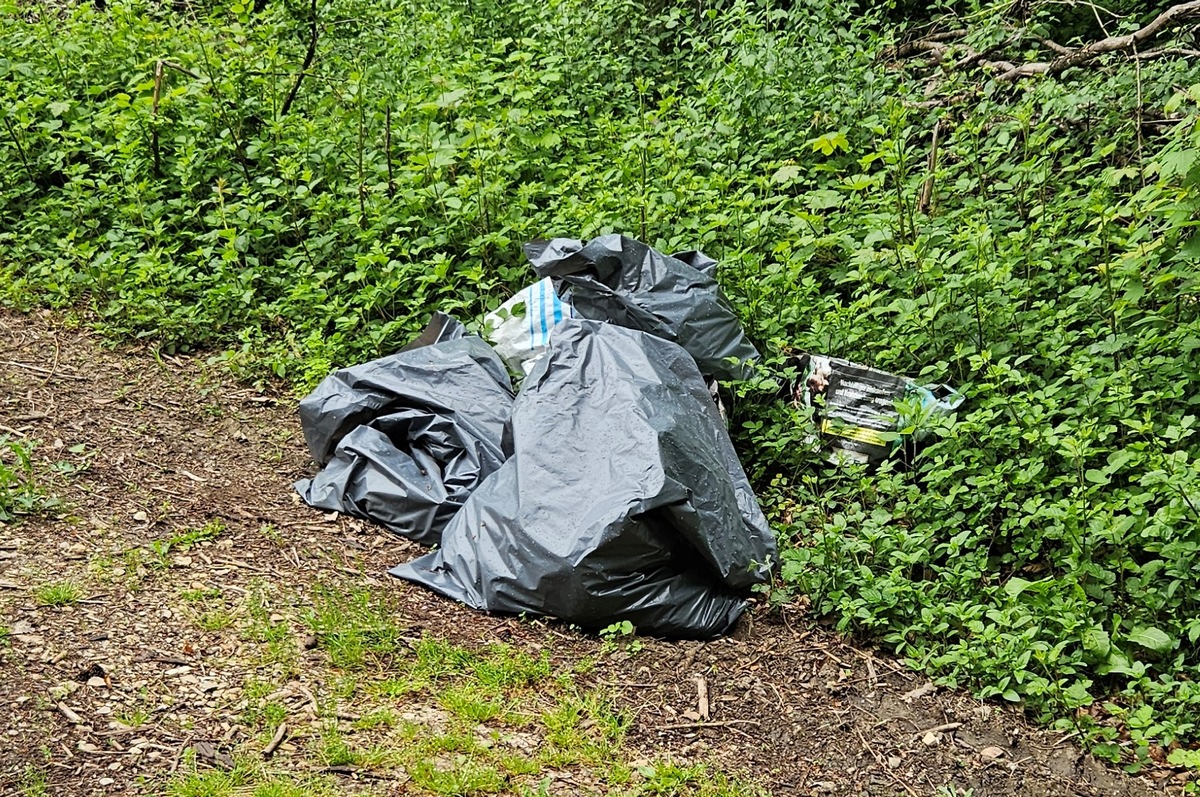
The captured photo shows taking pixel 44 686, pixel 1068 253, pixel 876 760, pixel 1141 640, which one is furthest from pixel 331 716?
pixel 1068 253

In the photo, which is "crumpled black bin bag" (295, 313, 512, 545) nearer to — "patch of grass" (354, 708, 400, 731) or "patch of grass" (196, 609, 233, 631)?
"patch of grass" (196, 609, 233, 631)

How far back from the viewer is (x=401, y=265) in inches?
191

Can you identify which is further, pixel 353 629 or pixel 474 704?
pixel 353 629

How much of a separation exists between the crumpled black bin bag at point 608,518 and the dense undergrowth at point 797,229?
36 centimetres

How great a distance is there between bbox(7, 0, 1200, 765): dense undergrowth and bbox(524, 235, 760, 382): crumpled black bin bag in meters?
0.24

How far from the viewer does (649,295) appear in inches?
160

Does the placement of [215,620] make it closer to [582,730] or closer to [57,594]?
[57,594]

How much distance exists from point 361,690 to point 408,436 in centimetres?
124

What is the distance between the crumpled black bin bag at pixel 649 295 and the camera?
4.05 metres

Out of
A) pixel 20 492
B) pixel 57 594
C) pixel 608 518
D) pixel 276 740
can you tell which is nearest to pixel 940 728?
pixel 608 518

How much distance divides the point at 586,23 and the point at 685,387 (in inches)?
150

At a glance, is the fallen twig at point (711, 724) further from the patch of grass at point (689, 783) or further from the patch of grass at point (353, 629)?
the patch of grass at point (353, 629)

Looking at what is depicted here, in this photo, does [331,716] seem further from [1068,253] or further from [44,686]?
[1068,253]

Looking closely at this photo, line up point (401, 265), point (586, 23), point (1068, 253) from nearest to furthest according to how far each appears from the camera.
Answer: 1. point (1068, 253)
2. point (401, 265)
3. point (586, 23)
